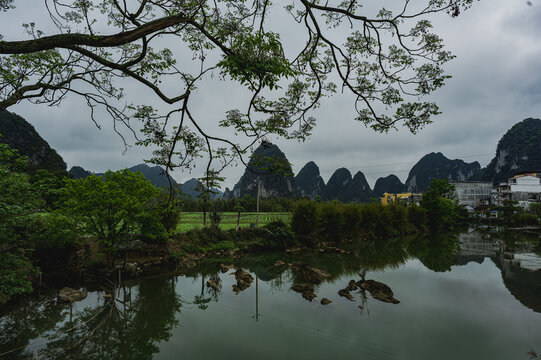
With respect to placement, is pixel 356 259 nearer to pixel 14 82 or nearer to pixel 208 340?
pixel 208 340

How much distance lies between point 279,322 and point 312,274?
14.4 ft

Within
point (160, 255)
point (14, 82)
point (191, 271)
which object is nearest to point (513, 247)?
point (191, 271)

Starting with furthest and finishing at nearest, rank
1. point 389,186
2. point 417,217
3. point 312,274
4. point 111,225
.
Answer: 1. point 389,186
2. point 417,217
3. point 312,274
4. point 111,225

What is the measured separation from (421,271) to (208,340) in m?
10.5

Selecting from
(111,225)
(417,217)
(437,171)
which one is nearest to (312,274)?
(111,225)

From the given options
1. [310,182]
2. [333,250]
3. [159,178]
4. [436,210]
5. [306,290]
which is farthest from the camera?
[310,182]

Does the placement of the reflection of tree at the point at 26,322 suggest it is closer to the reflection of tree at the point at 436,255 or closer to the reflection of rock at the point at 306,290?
the reflection of rock at the point at 306,290

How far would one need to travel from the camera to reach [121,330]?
18.6ft

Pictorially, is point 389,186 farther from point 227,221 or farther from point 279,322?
point 279,322

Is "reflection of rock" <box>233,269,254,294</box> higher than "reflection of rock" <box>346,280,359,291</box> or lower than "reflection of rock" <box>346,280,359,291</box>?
lower

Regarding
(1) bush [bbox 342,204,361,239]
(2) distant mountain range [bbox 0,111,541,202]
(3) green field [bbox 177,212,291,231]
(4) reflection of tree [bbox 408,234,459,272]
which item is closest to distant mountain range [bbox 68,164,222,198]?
(2) distant mountain range [bbox 0,111,541,202]

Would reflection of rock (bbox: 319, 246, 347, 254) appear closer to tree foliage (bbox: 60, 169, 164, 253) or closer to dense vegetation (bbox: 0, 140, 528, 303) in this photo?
dense vegetation (bbox: 0, 140, 528, 303)

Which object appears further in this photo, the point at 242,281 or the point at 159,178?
the point at 159,178

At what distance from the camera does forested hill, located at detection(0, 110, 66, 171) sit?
131ft
